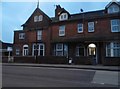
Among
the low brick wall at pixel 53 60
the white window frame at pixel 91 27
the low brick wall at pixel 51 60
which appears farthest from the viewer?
the white window frame at pixel 91 27

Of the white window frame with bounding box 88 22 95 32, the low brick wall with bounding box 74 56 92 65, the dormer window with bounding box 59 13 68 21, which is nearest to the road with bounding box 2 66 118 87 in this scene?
the low brick wall with bounding box 74 56 92 65

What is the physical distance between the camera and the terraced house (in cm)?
3206

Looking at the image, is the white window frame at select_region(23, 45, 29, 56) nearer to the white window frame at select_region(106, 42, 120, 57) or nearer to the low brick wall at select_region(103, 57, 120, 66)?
the white window frame at select_region(106, 42, 120, 57)

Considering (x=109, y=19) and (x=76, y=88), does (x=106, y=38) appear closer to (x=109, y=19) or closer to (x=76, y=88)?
(x=109, y=19)

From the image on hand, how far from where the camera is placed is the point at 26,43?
1692 inches

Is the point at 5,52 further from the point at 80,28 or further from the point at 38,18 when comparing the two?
the point at 80,28

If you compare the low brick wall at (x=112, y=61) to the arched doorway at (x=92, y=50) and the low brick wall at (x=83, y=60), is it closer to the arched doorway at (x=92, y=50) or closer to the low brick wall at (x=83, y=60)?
the low brick wall at (x=83, y=60)

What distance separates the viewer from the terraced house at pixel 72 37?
32.1m

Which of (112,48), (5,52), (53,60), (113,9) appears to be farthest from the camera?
(5,52)

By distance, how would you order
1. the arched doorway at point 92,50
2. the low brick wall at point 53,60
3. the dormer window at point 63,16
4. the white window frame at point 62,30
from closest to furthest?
1. the low brick wall at point 53,60
2. the arched doorway at point 92,50
3. the white window frame at point 62,30
4. the dormer window at point 63,16

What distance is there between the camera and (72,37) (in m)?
36.5

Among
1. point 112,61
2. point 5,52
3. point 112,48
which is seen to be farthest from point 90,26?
point 5,52

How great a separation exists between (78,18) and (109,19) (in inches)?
226

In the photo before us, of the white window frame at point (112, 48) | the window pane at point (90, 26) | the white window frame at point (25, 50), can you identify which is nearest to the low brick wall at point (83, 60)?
the white window frame at point (112, 48)
